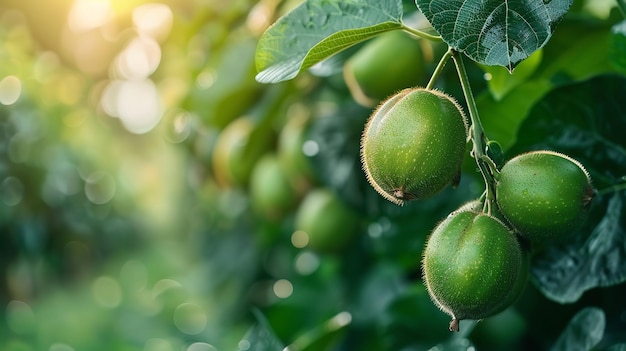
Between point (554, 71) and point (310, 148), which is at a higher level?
point (310, 148)

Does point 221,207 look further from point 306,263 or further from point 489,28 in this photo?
point 489,28

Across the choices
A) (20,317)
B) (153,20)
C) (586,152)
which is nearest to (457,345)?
(586,152)

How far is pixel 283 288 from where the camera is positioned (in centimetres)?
200

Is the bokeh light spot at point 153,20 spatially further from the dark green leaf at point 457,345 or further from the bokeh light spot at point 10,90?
the dark green leaf at point 457,345

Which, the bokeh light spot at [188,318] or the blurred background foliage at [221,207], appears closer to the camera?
the blurred background foliage at [221,207]

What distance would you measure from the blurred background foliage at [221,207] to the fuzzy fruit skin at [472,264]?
0.31 meters

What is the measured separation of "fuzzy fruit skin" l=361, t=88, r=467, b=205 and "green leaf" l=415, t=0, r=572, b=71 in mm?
57

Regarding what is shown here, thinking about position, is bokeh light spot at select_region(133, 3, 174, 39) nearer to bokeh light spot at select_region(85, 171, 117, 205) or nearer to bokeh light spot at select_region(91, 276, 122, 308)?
bokeh light spot at select_region(85, 171, 117, 205)

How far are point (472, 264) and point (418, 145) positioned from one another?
0.36 ft

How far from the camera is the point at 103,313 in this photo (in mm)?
4043

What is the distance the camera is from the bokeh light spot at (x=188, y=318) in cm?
282

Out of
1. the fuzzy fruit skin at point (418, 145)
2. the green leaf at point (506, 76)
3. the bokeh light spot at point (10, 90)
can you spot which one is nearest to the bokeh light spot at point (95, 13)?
the bokeh light spot at point (10, 90)

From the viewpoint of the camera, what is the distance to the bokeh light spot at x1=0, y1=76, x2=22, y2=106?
368 cm

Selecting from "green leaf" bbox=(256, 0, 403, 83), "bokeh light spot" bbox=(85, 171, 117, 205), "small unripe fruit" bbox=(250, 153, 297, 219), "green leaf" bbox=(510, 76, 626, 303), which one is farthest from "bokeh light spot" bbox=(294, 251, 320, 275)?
"bokeh light spot" bbox=(85, 171, 117, 205)
